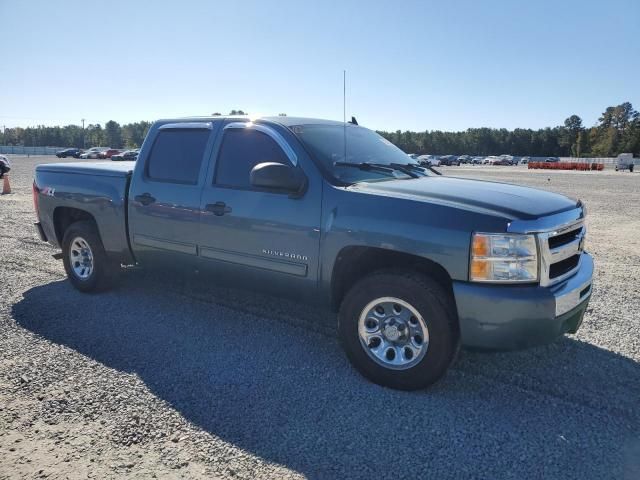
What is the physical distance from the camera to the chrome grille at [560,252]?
3.21 meters

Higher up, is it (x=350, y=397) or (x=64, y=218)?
(x=64, y=218)

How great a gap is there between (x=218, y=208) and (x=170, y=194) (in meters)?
0.65

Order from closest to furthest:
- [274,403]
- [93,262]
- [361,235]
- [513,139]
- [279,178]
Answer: [274,403] < [361,235] < [279,178] < [93,262] < [513,139]

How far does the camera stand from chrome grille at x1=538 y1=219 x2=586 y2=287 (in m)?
3.21

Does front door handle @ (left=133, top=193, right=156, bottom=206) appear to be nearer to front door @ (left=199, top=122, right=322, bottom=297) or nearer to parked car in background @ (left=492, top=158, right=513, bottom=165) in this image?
front door @ (left=199, top=122, right=322, bottom=297)

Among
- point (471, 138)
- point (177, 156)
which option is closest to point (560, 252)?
point (177, 156)

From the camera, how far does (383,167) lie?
171 inches

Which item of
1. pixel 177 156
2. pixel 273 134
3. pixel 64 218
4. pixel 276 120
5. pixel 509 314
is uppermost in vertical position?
pixel 276 120

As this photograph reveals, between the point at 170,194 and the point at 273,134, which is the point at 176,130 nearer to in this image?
the point at 170,194

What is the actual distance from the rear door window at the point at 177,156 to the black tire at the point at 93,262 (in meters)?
1.11

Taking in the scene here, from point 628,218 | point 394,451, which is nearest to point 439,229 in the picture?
point 394,451

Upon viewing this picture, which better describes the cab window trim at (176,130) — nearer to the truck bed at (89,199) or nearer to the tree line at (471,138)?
the truck bed at (89,199)

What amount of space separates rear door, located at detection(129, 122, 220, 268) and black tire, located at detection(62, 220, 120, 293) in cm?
59

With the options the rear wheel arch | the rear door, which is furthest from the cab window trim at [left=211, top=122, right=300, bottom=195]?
the rear wheel arch
